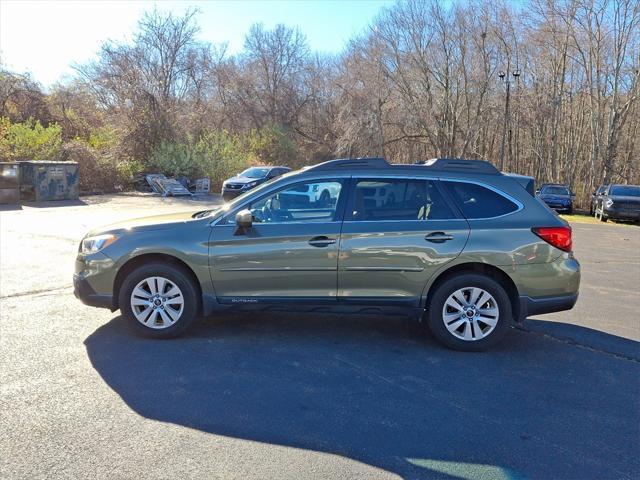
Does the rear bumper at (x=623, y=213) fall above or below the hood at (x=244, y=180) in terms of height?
below

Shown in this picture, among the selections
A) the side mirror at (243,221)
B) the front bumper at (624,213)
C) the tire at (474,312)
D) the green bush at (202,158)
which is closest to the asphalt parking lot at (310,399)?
the tire at (474,312)

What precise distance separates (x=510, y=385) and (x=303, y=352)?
1.82 m

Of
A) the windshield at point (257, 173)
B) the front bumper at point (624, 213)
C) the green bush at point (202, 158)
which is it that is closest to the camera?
the front bumper at point (624, 213)

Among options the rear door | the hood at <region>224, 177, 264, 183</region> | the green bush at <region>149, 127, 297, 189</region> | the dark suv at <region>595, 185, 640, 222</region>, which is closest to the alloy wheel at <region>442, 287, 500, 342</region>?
the rear door

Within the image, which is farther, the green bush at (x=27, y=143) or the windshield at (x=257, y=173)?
the windshield at (x=257, y=173)

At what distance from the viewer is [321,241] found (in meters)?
4.96

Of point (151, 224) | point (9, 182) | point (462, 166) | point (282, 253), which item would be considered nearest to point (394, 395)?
point (282, 253)

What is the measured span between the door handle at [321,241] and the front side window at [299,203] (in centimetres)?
24

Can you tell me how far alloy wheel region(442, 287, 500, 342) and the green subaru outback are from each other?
1cm

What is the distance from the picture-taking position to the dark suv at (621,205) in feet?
74.0

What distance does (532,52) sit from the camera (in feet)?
123

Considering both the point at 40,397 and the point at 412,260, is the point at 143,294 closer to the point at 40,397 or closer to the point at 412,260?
the point at 40,397

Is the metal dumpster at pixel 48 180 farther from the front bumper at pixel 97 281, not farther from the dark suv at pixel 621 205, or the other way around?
the dark suv at pixel 621 205

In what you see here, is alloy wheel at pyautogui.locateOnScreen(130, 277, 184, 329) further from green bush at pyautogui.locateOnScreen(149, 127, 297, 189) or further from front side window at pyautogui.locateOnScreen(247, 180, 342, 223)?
green bush at pyautogui.locateOnScreen(149, 127, 297, 189)
